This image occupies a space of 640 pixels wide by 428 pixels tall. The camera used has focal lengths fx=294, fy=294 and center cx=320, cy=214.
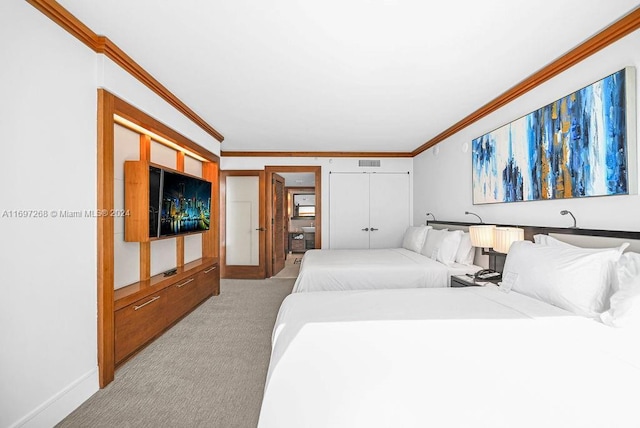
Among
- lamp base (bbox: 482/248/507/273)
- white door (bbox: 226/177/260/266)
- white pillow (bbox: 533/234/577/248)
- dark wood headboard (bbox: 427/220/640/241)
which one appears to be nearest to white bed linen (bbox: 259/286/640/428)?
white pillow (bbox: 533/234/577/248)

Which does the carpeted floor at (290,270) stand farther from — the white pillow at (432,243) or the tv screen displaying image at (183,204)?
the white pillow at (432,243)

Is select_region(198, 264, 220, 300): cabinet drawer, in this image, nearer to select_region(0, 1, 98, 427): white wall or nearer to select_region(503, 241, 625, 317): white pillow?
select_region(0, 1, 98, 427): white wall

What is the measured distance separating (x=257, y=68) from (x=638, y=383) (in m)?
2.96

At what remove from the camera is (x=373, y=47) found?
2.24m

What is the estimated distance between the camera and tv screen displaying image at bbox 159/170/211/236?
316 centimetres

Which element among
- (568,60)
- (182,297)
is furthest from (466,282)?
(182,297)

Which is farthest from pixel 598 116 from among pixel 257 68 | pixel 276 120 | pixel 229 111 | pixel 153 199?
pixel 153 199

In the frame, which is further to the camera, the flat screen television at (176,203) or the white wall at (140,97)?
the flat screen television at (176,203)

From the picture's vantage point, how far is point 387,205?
20.0 feet

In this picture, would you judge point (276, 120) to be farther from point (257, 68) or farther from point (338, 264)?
point (338, 264)

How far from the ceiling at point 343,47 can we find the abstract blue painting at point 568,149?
0.43 metres

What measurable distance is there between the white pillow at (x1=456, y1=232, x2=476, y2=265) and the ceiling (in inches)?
62.6

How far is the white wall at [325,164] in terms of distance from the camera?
5.94 metres

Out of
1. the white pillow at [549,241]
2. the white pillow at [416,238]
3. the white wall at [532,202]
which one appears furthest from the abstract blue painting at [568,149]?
the white pillow at [416,238]
